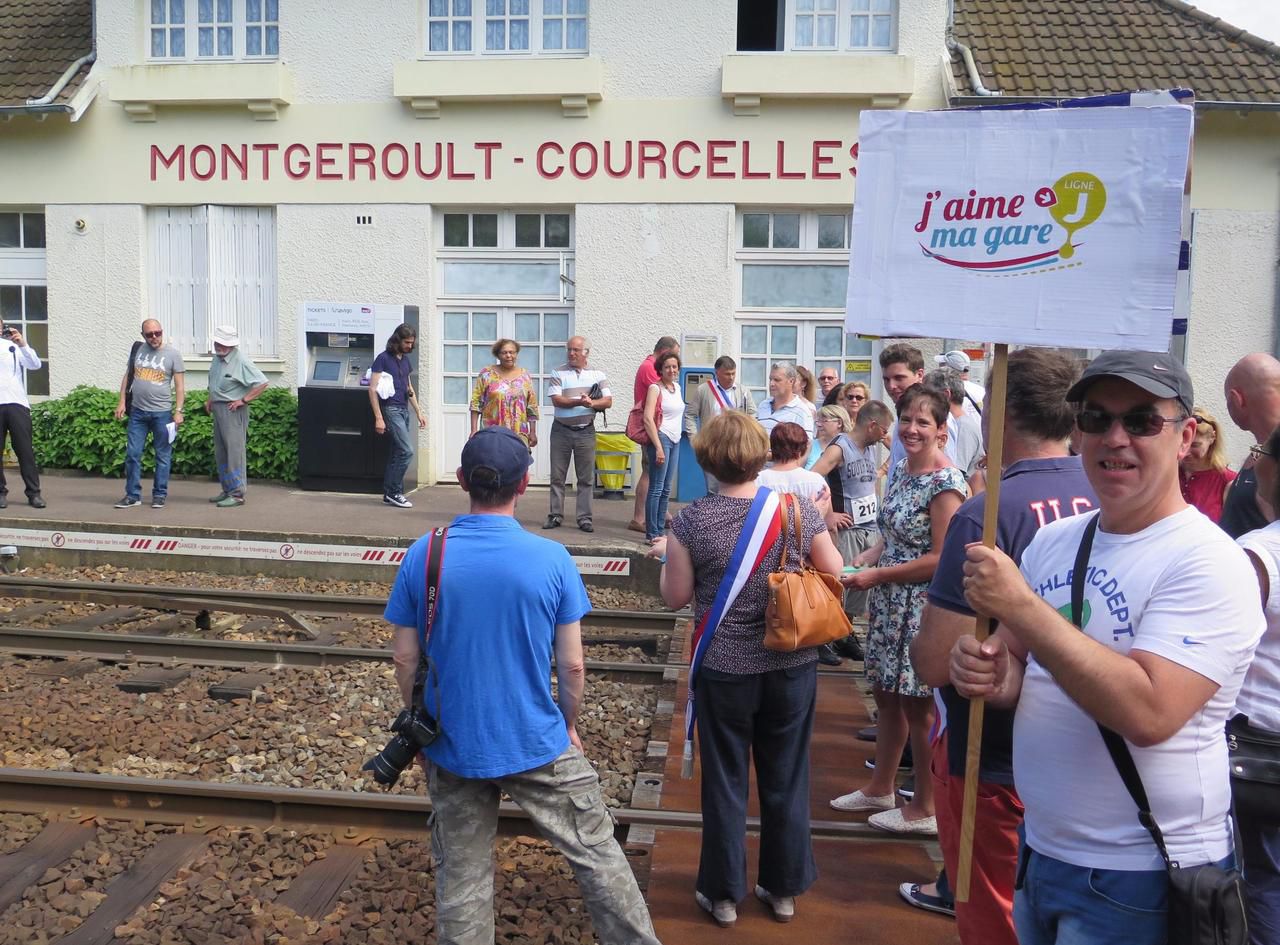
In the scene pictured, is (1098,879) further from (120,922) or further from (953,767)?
(120,922)

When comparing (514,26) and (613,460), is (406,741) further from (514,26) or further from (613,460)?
(514,26)

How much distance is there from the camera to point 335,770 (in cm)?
579

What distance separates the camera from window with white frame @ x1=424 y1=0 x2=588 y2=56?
1458 cm

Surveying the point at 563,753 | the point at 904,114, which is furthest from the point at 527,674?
the point at 904,114

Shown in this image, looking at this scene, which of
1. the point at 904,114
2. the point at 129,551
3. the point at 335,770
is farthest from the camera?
the point at 129,551

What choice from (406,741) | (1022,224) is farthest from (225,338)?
(1022,224)

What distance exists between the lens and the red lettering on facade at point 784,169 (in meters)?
14.3

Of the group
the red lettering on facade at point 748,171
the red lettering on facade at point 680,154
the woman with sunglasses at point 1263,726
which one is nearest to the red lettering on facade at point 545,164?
the red lettering on facade at point 680,154

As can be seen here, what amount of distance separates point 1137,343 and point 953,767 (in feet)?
4.46

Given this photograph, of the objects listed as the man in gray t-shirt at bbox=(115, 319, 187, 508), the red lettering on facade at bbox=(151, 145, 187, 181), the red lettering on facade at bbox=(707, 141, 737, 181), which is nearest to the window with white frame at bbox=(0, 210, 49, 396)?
the red lettering on facade at bbox=(151, 145, 187, 181)

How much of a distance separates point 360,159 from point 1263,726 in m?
13.9

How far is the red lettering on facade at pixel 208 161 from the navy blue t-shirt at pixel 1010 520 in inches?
554

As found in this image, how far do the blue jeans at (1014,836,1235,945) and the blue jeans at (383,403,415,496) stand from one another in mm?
11031

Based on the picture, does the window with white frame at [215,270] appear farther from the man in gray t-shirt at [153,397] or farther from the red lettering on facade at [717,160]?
the red lettering on facade at [717,160]
